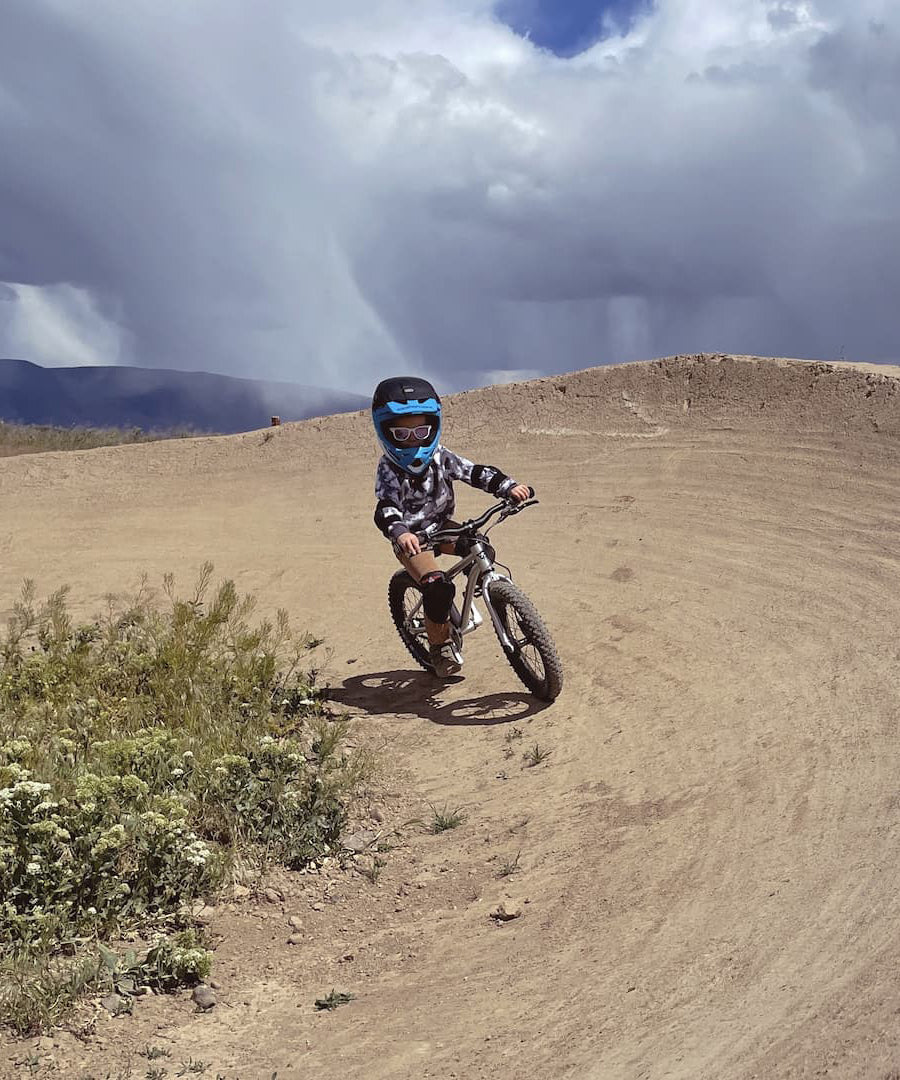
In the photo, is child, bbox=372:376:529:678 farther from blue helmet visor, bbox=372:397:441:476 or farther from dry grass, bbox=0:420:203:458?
dry grass, bbox=0:420:203:458

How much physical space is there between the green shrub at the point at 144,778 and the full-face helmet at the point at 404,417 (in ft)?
5.39

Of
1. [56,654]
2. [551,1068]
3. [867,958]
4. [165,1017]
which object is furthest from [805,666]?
[56,654]

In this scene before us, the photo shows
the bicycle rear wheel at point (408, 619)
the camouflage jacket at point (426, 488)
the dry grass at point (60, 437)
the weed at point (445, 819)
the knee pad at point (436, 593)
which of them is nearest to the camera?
the weed at point (445, 819)

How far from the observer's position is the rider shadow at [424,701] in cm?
607

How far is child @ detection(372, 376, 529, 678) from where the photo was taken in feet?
20.1

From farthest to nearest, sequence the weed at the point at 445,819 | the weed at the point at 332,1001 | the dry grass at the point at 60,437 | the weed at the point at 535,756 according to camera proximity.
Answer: the dry grass at the point at 60,437 → the weed at the point at 535,756 → the weed at the point at 445,819 → the weed at the point at 332,1001

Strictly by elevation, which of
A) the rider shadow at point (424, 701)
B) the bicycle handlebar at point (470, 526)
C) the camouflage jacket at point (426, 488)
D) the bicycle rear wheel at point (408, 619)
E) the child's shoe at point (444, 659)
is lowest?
the rider shadow at point (424, 701)

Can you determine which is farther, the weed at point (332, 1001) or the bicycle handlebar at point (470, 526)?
the bicycle handlebar at point (470, 526)

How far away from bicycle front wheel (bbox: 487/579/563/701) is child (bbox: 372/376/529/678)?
0.33 meters

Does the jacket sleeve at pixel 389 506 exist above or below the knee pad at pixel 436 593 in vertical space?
above

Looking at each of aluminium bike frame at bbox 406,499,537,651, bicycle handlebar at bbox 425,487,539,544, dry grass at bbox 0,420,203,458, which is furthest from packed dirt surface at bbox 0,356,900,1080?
dry grass at bbox 0,420,203,458

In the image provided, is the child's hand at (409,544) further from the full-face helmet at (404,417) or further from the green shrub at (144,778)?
the green shrub at (144,778)

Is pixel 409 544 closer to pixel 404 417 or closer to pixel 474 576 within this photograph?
pixel 474 576

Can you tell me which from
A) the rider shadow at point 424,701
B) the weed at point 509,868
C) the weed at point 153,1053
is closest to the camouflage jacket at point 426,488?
the rider shadow at point 424,701
